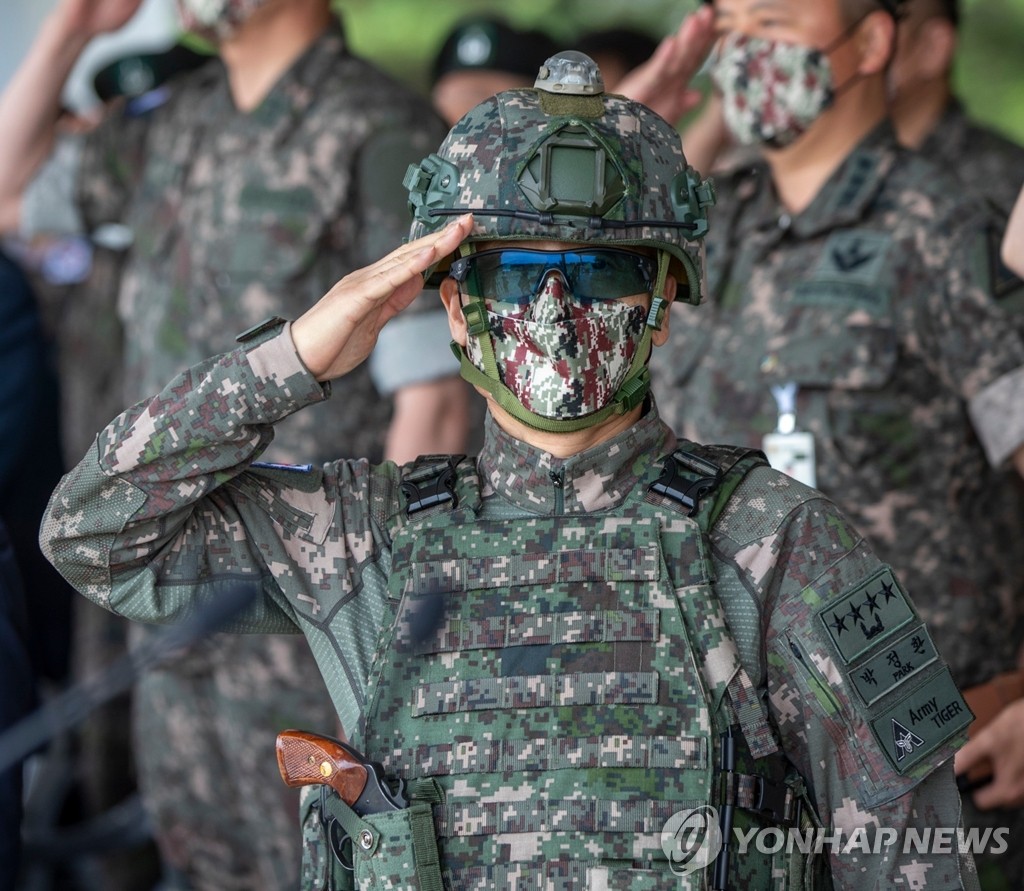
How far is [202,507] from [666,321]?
0.82 m

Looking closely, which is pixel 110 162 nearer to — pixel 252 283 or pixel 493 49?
pixel 252 283

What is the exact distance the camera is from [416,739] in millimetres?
2752

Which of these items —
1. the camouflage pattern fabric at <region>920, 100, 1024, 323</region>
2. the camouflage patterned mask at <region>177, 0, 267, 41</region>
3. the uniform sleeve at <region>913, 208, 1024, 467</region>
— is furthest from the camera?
the camouflage pattern fabric at <region>920, 100, 1024, 323</region>

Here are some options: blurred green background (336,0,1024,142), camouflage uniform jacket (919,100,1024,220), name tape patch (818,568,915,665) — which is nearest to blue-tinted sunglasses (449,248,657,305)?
name tape patch (818,568,915,665)

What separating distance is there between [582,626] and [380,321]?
0.58 meters

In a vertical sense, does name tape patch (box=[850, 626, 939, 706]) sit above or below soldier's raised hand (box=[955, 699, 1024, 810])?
above

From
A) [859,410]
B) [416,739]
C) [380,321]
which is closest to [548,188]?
[380,321]

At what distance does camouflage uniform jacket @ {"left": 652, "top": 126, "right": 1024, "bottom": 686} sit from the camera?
4031 mm

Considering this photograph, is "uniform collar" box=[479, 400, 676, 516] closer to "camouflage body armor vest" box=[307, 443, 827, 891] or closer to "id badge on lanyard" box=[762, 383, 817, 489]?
"camouflage body armor vest" box=[307, 443, 827, 891]

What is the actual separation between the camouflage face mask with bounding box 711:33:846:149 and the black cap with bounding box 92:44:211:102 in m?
2.04

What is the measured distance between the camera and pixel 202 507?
2.89 meters

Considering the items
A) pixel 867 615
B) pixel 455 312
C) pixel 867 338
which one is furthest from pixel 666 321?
pixel 867 338

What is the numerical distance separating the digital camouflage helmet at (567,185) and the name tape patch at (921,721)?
644mm

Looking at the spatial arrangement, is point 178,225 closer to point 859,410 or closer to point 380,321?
point 859,410
